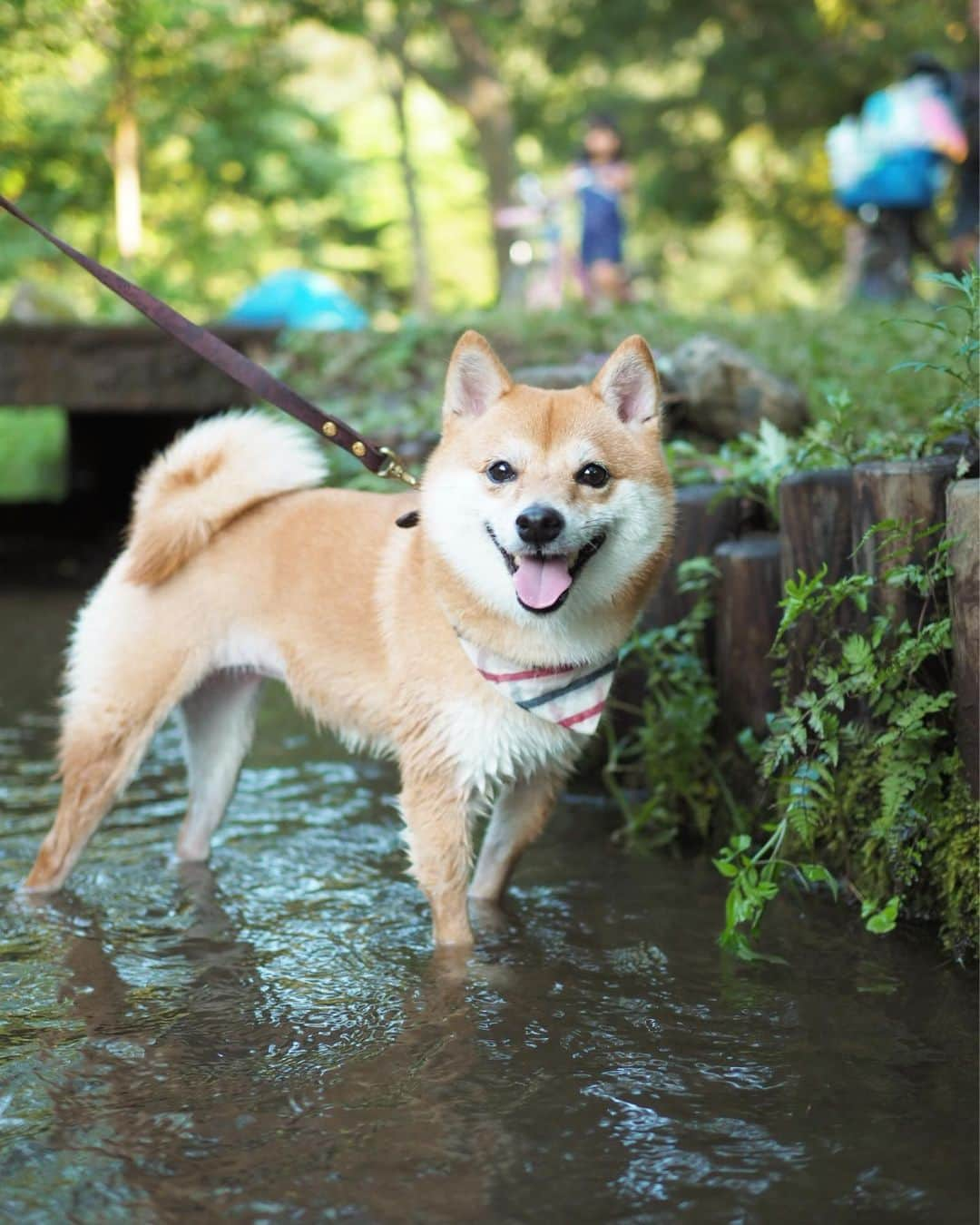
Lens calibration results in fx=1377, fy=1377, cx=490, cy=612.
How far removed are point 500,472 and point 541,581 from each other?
1.18ft

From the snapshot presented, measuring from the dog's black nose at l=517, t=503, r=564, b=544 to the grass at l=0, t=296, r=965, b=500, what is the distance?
12.4 feet

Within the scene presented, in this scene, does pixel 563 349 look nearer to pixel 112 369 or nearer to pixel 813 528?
pixel 112 369

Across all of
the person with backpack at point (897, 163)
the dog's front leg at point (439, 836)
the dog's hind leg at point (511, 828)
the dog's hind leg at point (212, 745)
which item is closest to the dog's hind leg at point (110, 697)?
the dog's hind leg at point (212, 745)

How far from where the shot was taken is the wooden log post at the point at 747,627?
180 inches

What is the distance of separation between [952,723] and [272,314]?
11.7 meters

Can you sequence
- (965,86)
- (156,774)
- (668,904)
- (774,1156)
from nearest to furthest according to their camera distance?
(774,1156)
(668,904)
(156,774)
(965,86)

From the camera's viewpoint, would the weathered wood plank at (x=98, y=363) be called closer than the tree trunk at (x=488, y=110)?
Yes

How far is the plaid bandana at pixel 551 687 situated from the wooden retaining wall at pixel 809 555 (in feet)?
2.54

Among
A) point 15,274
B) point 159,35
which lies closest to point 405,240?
point 15,274

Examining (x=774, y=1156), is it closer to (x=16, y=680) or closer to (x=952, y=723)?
(x=952, y=723)

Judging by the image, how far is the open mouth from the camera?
3381 millimetres

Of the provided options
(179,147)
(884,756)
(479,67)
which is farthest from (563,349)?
(179,147)

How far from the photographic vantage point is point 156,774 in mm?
5977

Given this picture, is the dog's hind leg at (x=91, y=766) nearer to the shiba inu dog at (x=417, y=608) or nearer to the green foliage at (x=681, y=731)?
the shiba inu dog at (x=417, y=608)
